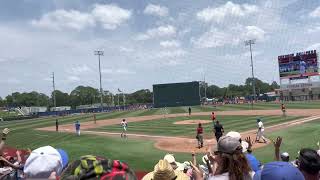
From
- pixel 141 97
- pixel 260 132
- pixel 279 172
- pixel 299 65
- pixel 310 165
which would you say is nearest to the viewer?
pixel 279 172

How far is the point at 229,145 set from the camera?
4461 mm

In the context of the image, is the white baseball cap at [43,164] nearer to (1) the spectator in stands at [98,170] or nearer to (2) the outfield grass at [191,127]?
(1) the spectator in stands at [98,170]

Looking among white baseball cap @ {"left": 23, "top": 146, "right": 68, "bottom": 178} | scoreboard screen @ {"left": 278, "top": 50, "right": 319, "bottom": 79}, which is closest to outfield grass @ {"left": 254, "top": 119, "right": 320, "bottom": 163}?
white baseball cap @ {"left": 23, "top": 146, "right": 68, "bottom": 178}

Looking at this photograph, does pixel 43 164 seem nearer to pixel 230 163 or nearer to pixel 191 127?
pixel 230 163

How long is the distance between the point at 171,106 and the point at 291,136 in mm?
74843

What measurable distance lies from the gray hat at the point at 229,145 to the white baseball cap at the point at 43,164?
1.73 m

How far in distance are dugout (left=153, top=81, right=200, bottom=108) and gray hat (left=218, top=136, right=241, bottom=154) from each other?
98.9m

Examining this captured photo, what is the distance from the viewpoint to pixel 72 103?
183 meters

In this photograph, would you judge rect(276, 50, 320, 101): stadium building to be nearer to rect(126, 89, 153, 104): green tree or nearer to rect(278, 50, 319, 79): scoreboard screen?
rect(278, 50, 319, 79): scoreboard screen

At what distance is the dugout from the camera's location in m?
104

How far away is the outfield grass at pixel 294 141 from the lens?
23.2 meters

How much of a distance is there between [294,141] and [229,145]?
24277mm

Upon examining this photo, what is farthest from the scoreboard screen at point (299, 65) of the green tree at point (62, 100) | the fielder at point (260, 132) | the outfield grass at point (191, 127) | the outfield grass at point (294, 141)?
the green tree at point (62, 100)

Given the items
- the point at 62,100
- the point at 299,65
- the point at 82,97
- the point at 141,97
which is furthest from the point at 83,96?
the point at 299,65
